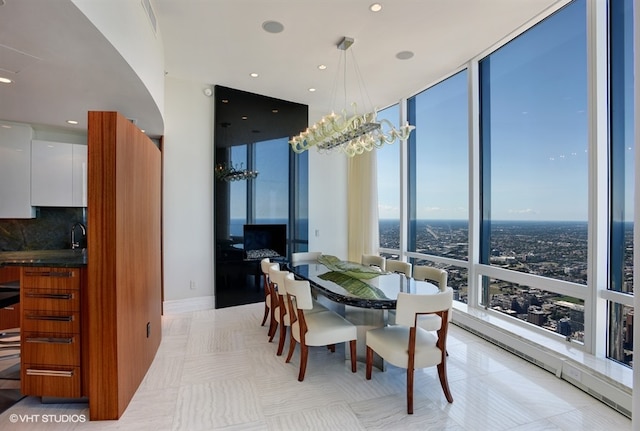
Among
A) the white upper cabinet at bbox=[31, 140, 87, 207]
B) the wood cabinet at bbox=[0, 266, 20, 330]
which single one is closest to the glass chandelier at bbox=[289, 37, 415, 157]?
the white upper cabinet at bbox=[31, 140, 87, 207]

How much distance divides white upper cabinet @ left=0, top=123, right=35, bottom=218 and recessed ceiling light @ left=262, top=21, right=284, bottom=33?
3.34m

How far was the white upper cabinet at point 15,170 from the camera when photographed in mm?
3646

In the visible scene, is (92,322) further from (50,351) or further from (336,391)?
(336,391)

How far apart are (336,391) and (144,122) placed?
12.4 feet

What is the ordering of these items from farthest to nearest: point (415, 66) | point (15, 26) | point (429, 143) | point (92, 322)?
point (429, 143), point (415, 66), point (92, 322), point (15, 26)

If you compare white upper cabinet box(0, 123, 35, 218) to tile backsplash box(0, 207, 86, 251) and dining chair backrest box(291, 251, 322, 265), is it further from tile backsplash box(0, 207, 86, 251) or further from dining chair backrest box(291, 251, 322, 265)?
dining chair backrest box(291, 251, 322, 265)

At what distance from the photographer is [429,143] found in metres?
4.85

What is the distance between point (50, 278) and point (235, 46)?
3033 millimetres

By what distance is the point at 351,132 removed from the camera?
10.8 ft

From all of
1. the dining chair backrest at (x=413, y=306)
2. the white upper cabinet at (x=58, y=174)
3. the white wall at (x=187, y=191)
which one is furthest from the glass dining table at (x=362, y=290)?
the white upper cabinet at (x=58, y=174)

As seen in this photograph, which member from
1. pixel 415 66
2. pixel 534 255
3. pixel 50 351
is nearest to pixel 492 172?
pixel 534 255

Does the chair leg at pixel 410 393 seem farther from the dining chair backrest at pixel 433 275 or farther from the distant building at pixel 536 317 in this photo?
the distant building at pixel 536 317

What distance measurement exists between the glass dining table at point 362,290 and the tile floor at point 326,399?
43cm

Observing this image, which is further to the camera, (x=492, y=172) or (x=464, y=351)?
(x=492, y=172)
